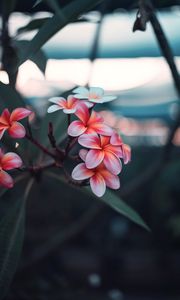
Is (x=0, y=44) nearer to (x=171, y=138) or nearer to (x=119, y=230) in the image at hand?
(x=171, y=138)

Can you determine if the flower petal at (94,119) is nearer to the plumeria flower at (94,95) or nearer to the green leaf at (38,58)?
the plumeria flower at (94,95)

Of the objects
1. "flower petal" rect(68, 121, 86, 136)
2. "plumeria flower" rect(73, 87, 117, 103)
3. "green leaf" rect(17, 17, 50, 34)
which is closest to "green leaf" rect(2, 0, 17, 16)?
"green leaf" rect(17, 17, 50, 34)

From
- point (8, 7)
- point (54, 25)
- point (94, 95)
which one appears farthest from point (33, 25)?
point (94, 95)

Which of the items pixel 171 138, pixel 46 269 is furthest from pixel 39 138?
pixel 46 269

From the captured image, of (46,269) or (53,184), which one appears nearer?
(46,269)

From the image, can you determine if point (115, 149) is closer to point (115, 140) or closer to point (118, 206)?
point (115, 140)

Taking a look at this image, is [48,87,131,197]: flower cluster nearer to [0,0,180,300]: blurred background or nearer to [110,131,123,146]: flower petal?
[110,131,123,146]: flower petal
